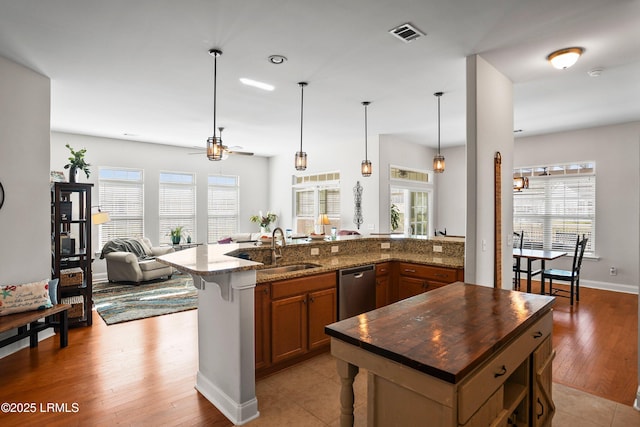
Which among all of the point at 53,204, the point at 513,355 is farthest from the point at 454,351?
the point at 53,204

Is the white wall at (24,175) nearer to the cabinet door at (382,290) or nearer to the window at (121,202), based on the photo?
the window at (121,202)

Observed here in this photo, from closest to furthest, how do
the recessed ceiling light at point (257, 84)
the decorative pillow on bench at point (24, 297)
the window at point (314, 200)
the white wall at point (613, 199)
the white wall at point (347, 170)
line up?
the decorative pillow on bench at point (24, 297) → the recessed ceiling light at point (257, 84) → the white wall at point (613, 199) → the white wall at point (347, 170) → the window at point (314, 200)

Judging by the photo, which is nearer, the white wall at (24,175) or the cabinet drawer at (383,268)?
the white wall at (24,175)

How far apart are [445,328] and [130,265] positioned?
242 inches

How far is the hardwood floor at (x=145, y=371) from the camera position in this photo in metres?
2.49

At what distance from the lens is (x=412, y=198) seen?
26.4 feet

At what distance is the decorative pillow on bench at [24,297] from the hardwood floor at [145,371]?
492 mm

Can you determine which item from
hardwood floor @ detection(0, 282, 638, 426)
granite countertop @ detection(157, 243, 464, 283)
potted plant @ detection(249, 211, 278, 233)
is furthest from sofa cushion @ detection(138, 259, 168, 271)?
granite countertop @ detection(157, 243, 464, 283)

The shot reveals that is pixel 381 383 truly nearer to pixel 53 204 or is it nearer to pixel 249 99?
pixel 249 99

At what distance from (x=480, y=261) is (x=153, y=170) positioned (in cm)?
714

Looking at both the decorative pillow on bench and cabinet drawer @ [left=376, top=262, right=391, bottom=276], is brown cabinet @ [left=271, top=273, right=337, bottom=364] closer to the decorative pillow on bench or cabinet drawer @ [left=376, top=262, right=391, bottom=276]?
cabinet drawer @ [left=376, top=262, right=391, bottom=276]

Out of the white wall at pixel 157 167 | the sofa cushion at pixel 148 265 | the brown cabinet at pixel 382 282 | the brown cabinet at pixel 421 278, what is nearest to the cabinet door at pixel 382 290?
the brown cabinet at pixel 382 282

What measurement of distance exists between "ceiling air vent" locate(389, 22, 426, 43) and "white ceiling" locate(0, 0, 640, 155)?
67 millimetres

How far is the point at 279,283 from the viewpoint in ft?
9.70
